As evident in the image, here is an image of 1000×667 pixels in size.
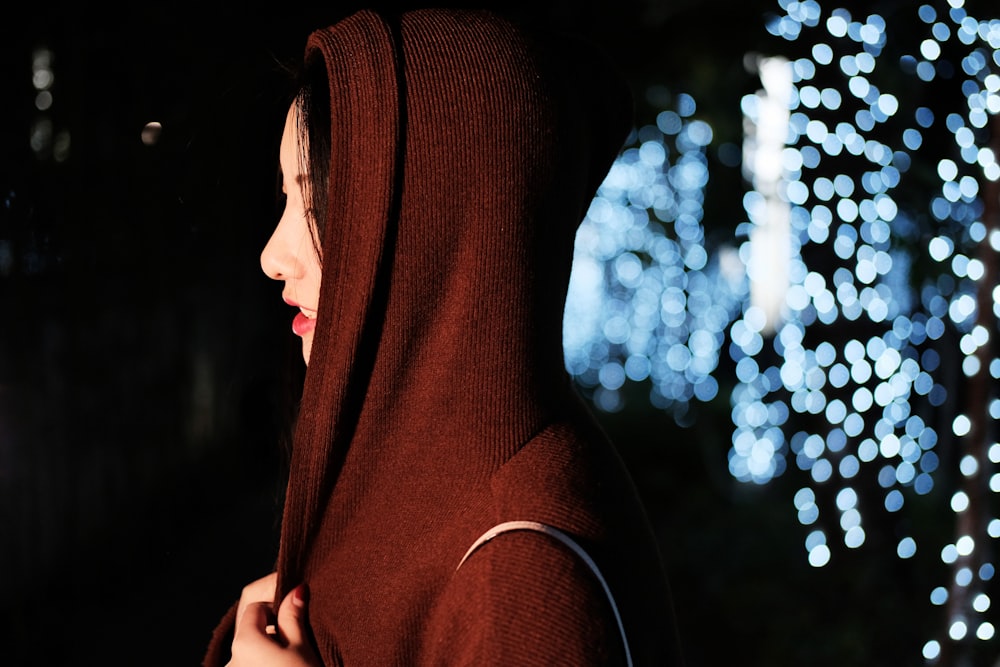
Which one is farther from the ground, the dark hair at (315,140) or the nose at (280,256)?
the dark hair at (315,140)

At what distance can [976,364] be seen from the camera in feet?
9.41

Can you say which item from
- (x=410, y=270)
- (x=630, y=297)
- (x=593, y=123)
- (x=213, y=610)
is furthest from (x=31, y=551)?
(x=630, y=297)

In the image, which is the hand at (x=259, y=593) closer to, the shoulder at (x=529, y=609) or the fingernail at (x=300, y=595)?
the fingernail at (x=300, y=595)

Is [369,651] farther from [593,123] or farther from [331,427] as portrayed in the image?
[593,123]

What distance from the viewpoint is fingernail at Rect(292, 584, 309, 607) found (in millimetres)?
1153

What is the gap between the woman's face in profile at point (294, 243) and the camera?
1.19m

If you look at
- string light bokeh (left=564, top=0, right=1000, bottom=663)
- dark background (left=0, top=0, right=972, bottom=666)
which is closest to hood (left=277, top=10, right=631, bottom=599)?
dark background (left=0, top=0, right=972, bottom=666)

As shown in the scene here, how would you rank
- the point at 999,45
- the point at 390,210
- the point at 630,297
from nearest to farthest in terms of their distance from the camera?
the point at 390,210 → the point at 999,45 → the point at 630,297

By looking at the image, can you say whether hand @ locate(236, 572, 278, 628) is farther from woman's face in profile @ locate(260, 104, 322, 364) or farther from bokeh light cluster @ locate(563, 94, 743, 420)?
bokeh light cluster @ locate(563, 94, 743, 420)

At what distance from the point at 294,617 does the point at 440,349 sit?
0.39 metres

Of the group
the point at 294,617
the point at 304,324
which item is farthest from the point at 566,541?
the point at 304,324

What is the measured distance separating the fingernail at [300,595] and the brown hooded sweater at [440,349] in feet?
0.11

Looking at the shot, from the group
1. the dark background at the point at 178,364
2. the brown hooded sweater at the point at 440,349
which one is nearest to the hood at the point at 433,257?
the brown hooded sweater at the point at 440,349

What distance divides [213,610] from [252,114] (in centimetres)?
197
